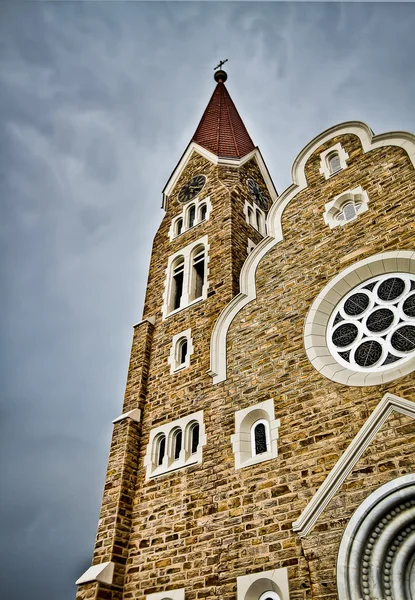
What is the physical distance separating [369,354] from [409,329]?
0.78 metres

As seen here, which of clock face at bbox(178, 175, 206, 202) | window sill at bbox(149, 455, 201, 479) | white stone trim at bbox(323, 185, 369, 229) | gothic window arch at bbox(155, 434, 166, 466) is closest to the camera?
window sill at bbox(149, 455, 201, 479)

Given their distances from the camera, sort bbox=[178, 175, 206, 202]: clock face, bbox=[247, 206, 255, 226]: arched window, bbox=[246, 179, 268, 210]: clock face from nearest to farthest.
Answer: bbox=[247, 206, 255, 226]: arched window → bbox=[178, 175, 206, 202]: clock face → bbox=[246, 179, 268, 210]: clock face

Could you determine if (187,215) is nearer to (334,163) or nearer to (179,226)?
(179,226)

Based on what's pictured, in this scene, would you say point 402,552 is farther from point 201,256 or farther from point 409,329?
point 201,256

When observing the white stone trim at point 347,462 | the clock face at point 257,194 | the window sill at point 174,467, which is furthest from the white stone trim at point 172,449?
the clock face at point 257,194

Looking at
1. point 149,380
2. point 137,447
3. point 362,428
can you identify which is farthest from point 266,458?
point 149,380

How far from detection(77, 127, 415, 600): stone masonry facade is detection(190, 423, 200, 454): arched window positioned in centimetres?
37

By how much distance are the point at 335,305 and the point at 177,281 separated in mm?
6480

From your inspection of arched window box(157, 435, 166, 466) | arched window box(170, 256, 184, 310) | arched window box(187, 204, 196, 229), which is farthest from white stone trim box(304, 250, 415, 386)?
arched window box(187, 204, 196, 229)

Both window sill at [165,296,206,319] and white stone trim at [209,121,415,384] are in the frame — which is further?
window sill at [165,296,206,319]

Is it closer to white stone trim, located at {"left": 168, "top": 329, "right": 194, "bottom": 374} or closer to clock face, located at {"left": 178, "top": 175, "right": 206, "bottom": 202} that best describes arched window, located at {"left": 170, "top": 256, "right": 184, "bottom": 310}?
white stone trim, located at {"left": 168, "top": 329, "right": 194, "bottom": 374}

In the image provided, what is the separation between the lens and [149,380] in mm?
13000

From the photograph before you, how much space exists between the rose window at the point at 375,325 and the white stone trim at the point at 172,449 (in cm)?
322

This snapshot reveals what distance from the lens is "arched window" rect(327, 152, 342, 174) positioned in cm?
1241
